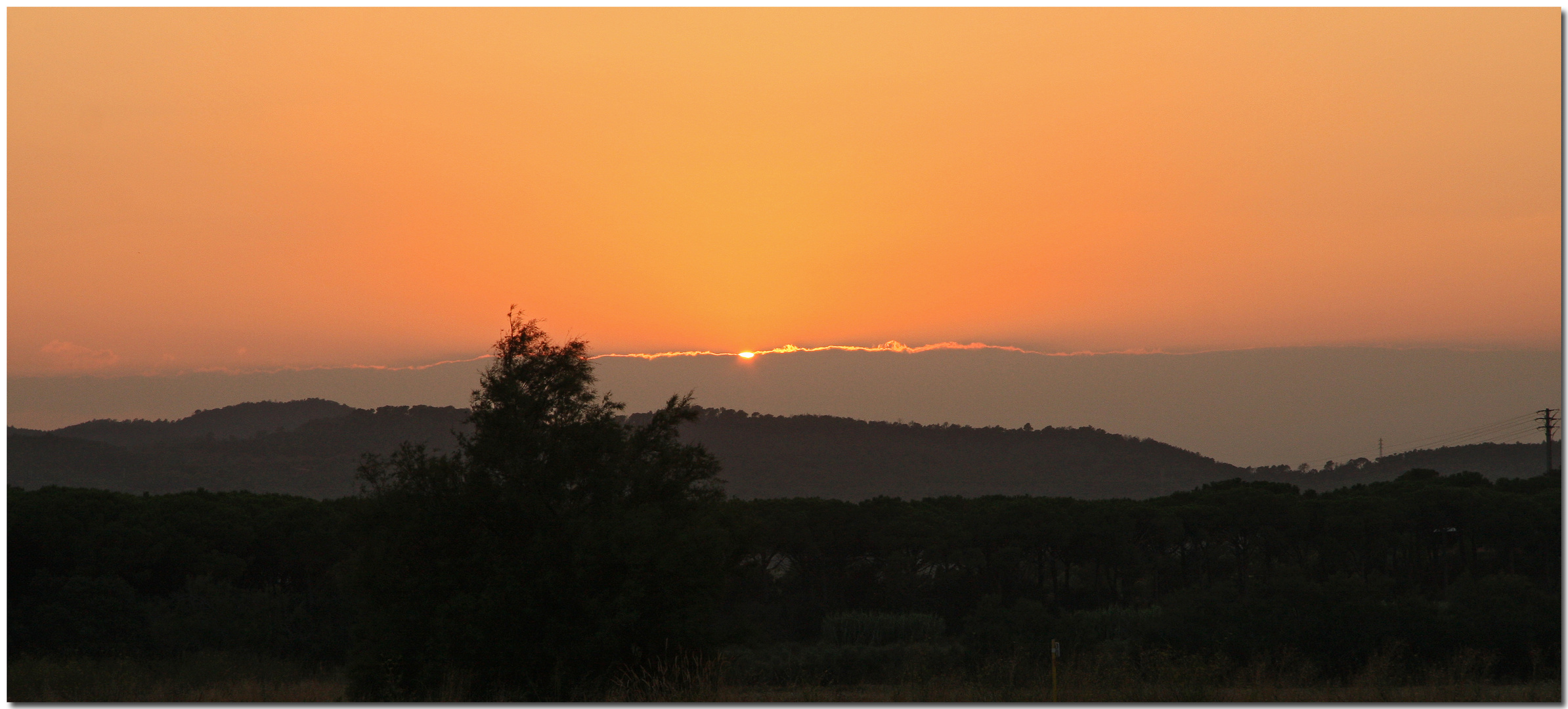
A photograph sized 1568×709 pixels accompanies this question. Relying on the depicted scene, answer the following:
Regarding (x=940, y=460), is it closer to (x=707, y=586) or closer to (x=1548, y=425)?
(x=1548, y=425)

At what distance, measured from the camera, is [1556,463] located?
8400 centimetres

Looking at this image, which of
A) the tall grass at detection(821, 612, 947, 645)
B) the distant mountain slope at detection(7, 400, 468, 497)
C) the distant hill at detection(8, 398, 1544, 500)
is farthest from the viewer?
the distant hill at detection(8, 398, 1544, 500)

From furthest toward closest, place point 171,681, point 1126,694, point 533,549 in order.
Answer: point 171,681, point 533,549, point 1126,694

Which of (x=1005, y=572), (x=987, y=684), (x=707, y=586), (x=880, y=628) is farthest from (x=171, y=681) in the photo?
(x=1005, y=572)

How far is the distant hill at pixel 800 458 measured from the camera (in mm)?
80188

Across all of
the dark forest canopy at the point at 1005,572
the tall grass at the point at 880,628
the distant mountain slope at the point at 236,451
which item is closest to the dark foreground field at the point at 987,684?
the dark forest canopy at the point at 1005,572

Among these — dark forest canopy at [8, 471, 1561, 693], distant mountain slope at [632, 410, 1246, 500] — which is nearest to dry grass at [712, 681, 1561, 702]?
dark forest canopy at [8, 471, 1561, 693]

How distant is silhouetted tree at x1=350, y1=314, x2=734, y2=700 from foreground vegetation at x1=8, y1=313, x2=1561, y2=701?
47 millimetres

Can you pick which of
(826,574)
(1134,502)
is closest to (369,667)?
(826,574)

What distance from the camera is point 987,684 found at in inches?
736

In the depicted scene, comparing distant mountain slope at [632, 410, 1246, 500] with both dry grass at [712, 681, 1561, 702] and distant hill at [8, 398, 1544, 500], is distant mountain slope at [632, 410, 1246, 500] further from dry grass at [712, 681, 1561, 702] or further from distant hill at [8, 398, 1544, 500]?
dry grass at [712, 681, 1561, 702]

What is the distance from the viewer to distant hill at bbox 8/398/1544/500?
3157 inches

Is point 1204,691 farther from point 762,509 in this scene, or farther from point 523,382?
point 762,509

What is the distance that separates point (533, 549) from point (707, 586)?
2864 millimetres
